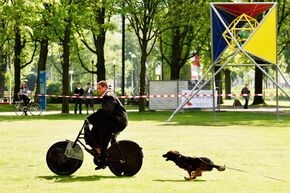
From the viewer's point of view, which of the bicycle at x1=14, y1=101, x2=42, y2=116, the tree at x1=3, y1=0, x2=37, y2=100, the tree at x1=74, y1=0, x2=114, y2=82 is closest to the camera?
the tree at x1=3, y1=0, x2=37, y2=100

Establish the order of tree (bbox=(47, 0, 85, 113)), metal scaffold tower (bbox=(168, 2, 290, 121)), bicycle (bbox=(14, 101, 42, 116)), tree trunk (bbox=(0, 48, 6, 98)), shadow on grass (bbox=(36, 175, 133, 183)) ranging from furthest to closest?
tree trunk (bbox=(0, 48, 6, 98)), bicycle (bbox=(14, 101, 42, 116)), tree (bbox=(47, 0, 85, 113)), metal scaffold tower (bbox=(168, 2, 290, 121)), shadow on grass (bbox=(36, 175, 133, 183))

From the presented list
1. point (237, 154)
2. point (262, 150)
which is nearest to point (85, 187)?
point (237, 154)

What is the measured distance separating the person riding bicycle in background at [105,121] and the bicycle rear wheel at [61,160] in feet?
1.25

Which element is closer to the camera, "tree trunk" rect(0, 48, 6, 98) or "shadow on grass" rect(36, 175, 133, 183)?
"shadow on grass" rect(36, 175, 133, 183)

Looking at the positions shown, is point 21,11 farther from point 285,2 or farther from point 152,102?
point 285,2

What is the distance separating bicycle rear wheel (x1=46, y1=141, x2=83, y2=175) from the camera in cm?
842

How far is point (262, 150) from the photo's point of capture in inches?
470

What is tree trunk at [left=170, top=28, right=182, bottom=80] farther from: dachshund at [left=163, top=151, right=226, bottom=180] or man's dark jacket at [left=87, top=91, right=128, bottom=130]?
dachshund at [left=163, top=151, right=226, bottom=180]

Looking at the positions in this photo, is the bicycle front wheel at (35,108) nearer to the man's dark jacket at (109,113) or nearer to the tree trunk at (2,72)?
the man's dark jacket at (109,113)

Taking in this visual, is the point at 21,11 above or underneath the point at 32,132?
above

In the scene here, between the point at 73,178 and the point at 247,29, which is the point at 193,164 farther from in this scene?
the point at 247,29

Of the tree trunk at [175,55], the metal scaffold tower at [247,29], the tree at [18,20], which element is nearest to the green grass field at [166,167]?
the tree at [18,20]

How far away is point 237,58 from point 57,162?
136 feet

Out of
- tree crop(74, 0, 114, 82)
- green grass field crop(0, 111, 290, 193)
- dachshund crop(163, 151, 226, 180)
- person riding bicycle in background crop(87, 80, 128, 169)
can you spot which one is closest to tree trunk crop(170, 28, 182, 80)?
tree crop(74, 0, 114, 82)
